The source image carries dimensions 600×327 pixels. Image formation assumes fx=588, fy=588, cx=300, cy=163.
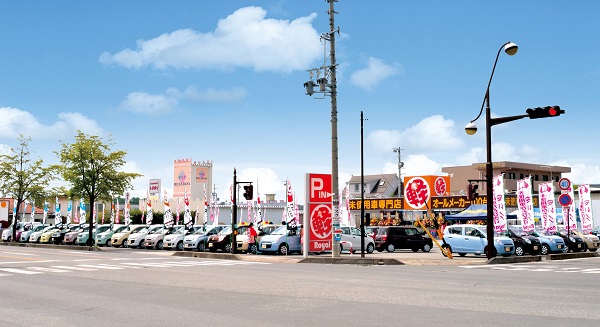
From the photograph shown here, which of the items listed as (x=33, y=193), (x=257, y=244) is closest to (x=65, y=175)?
(x=33, y=193)

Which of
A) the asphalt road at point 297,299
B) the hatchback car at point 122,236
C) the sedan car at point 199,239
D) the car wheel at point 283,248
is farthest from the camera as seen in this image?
the hatchback car at point 122,236

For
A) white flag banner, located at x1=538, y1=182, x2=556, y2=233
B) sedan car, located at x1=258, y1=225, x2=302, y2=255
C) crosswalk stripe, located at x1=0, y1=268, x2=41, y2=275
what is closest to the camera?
crosswalk stripe, located at x1=0, y1=268, x2=41, y2=275

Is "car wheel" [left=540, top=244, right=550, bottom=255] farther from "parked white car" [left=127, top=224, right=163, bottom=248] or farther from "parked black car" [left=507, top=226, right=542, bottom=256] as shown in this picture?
"parked white car" [left=127, top=224, right=163, bottom=248]

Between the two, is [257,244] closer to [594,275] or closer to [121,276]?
[121,276]

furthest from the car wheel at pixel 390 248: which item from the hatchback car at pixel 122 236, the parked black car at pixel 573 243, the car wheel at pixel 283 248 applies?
the hatchback car at pixel 122 236

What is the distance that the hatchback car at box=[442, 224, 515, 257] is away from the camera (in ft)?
89.8

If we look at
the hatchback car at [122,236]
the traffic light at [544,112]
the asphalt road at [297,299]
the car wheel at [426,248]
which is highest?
the traffic light at [544,112]

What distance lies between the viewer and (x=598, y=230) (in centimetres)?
4428

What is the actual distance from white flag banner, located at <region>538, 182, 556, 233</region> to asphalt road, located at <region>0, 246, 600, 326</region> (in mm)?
18687

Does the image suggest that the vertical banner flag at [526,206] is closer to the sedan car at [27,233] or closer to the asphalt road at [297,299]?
the asphalt road at [297,299]

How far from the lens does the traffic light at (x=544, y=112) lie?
2111cm

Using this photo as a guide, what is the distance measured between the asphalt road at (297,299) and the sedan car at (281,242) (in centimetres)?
1157

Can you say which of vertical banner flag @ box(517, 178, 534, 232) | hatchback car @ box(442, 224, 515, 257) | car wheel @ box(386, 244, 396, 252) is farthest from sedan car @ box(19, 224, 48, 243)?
vertical banner flag @ box(517, 178, 534, 232)

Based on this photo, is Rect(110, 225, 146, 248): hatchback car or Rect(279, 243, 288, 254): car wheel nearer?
Rect(279, 243, 288, 254): car wheel
